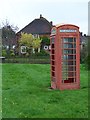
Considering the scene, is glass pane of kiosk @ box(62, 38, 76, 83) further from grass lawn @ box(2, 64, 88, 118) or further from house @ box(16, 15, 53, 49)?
house @ box(16, 15, 53, 49)

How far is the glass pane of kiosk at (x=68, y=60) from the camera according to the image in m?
11.2

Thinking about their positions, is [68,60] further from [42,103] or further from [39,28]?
[39,28]

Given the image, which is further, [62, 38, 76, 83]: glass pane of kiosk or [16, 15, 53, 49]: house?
[16, 15, 53, 49]: house

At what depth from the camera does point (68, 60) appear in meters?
11.2

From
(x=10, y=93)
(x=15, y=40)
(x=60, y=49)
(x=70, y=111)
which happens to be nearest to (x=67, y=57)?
(x=60, y=49)

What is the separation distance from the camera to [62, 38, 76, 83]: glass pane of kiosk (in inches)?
440

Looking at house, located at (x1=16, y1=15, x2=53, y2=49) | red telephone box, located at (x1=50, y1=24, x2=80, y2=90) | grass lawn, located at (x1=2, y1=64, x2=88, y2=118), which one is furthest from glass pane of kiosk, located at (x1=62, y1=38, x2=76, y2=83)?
house, located at (x1=16, y1=15, x2=53, y2=49)

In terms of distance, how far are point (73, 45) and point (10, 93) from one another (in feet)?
8.88

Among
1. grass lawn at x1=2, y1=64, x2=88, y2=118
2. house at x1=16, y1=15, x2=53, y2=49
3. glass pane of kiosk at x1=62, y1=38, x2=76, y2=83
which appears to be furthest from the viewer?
house at x1=16, y1=15, x2=53, y2=49

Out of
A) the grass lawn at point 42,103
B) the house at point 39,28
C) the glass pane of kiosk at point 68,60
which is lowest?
the grass lawn at point 42,103

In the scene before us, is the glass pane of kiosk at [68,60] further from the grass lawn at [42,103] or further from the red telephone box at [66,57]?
the grass lawn at [42,103]

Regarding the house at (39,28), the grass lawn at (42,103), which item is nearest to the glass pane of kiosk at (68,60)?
the grass lawn at (42,103)

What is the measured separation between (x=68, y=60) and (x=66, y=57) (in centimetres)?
11

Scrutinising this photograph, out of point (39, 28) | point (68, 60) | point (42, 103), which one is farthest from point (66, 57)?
point (39, 28)
